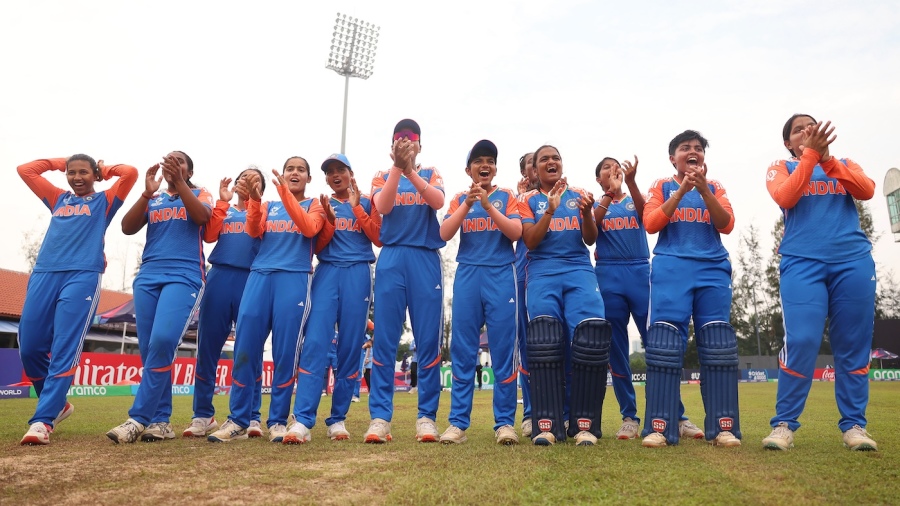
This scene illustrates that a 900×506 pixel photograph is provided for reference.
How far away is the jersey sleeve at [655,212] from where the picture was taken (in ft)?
16.9

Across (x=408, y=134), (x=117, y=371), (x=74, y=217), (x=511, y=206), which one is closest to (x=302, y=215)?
(x=408, y=134)

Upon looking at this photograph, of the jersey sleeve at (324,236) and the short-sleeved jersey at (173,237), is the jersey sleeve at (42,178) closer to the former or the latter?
the short-sleeved jersey at (173,237)

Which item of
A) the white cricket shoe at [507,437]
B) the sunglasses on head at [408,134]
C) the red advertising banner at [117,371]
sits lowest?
the red advertising banner at [117,371]

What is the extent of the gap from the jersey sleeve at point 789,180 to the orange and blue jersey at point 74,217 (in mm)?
5829

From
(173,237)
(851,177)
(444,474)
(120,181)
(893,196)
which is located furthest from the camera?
(893,196)

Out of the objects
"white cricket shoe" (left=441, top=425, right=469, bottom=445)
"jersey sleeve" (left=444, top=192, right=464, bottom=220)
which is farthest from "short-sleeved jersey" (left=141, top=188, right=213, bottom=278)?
"white cricket shoe" (left=441, top=425, right=469, bottom=445)

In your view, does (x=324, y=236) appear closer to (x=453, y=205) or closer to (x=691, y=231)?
(x=453, y=205)

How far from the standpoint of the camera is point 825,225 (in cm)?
485

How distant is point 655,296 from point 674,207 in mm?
752

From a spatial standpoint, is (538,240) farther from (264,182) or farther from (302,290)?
(264,182)

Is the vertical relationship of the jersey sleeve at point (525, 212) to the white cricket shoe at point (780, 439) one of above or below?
above

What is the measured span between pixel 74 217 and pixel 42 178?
72cm

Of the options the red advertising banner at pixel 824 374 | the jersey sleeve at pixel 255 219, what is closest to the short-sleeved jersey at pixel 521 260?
the jersey sleeve at pixel 255 219

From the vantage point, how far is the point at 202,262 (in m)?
6.08
